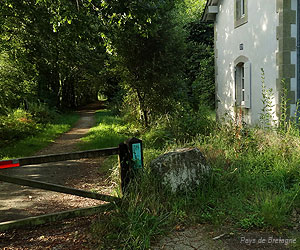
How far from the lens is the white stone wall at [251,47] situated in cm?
817

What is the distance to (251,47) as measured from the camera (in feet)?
31.2

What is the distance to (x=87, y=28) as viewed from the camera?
24.4 ft

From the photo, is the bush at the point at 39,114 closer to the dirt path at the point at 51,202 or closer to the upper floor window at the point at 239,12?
the dirt path at the point at 51,202

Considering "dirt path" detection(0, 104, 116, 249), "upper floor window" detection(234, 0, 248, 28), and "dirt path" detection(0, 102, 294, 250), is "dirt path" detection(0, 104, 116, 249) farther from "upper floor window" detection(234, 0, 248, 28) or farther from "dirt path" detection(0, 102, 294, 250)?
"upper floor window" detection(234, 0, 248, 28)

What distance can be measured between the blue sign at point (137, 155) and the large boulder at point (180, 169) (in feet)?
1.23

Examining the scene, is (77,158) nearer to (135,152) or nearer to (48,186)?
(48,186)

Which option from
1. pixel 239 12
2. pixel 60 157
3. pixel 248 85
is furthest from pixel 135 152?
pixel 239 12

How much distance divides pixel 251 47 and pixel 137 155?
706 cm

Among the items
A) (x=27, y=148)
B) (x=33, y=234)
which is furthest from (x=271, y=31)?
(x=27, y=148)

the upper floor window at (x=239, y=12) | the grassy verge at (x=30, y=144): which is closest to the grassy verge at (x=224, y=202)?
the grassy verge at (x=30, y=144)

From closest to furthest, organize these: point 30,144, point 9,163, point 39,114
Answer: point 9,163, point 30,144, point 39,114

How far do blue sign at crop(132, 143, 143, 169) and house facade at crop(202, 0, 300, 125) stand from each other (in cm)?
304

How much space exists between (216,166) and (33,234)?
3.31 meters

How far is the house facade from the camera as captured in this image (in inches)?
295
